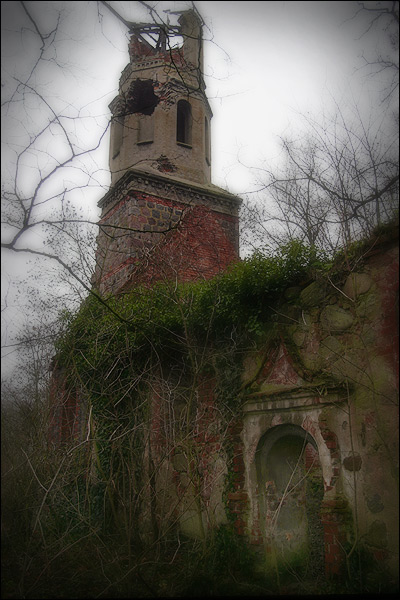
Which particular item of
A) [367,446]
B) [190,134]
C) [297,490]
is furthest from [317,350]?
[190,134]

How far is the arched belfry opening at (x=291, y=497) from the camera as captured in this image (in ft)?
20.4

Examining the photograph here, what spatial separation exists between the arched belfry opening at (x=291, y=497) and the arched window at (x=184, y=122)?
10162 millimetres

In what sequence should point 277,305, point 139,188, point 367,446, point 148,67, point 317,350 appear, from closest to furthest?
point 367,446, point 317,350, point 277,305, point 139,188, point 148,67

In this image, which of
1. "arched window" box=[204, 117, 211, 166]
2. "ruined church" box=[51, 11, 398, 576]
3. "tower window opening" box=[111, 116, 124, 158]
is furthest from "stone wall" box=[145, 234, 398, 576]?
"tower window opening" box=[111, 116, 124, 158]

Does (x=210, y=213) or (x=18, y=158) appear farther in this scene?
(x=210, y=213)

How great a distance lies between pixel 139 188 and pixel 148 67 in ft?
13.8

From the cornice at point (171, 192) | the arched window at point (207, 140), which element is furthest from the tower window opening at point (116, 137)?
the arched window at point (207, 140)

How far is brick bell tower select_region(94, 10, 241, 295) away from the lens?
12352 mm

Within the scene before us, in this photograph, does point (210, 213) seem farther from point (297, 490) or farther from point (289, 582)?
point (289, 582)

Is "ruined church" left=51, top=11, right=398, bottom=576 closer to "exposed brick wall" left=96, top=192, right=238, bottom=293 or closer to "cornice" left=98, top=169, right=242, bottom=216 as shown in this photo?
"exposed brick wall" left=96, top=192, right=238, bottom=293

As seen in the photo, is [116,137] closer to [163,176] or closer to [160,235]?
[163,176]

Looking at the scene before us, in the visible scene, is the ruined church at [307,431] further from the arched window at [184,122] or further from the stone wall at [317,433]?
the arched window at [184,122]

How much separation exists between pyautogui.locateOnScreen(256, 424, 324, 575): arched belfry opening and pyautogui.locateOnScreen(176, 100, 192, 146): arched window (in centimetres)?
1016

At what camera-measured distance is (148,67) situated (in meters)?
14.4
